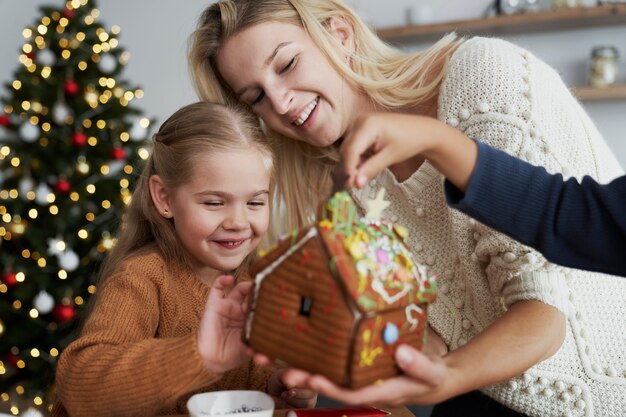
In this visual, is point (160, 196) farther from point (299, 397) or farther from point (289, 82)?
point (299, 397)

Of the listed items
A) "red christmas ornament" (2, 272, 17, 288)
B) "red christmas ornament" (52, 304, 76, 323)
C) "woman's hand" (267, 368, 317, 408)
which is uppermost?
"woman's hand" (267, 368, 317, 408)

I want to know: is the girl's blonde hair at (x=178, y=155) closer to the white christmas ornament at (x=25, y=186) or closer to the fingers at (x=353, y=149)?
the fingers at (x=353, y=149)

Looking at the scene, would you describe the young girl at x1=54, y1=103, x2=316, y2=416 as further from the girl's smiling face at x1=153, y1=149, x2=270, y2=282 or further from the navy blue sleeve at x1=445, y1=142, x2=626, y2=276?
the navy blue sleeve at x1=445, y1=142, x2=626, y2=276

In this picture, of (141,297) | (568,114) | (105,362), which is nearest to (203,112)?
(141,297)

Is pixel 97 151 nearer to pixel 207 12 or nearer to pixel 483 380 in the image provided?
pixel 207 12

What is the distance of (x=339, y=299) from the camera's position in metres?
0.76

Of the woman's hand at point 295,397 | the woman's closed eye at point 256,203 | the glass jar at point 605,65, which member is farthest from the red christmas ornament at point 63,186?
the glass jar at point 605,65

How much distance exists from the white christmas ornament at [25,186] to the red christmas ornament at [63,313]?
530 millimetres

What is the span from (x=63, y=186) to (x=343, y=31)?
72.2 inches

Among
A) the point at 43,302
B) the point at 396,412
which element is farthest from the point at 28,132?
the point at 396,412

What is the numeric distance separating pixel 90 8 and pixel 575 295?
9.20 ft

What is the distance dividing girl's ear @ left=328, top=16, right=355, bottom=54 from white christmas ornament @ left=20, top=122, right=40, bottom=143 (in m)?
1.87

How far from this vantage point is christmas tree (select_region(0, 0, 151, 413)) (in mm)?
2996

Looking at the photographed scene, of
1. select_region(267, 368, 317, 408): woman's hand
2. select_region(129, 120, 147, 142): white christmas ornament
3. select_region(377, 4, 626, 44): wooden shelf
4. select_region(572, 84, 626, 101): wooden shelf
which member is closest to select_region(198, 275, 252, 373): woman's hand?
select_region(267, 368, 317, 408): woman's hand
